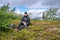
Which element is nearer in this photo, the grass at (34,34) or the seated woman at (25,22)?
the grass at (34,34)

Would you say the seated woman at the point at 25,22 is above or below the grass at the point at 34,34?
above

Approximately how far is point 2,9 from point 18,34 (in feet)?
7.37

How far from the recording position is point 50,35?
14883 mm

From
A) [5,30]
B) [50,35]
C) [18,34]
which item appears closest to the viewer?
[50,35]

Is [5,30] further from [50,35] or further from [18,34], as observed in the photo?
[50,35]

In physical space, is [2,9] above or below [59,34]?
above

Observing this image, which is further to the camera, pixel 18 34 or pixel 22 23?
pixel 22 23

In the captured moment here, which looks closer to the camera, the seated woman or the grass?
the grass

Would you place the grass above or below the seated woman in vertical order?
below

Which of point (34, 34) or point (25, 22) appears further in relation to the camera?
point (25, 22)

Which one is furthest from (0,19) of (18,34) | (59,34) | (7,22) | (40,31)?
(59,34)

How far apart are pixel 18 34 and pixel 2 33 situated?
119 centimetres

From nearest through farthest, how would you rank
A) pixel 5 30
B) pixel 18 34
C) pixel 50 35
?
pixel 50 35
pixel 18 34
pixel 5 30

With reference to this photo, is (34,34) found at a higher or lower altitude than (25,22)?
lower
